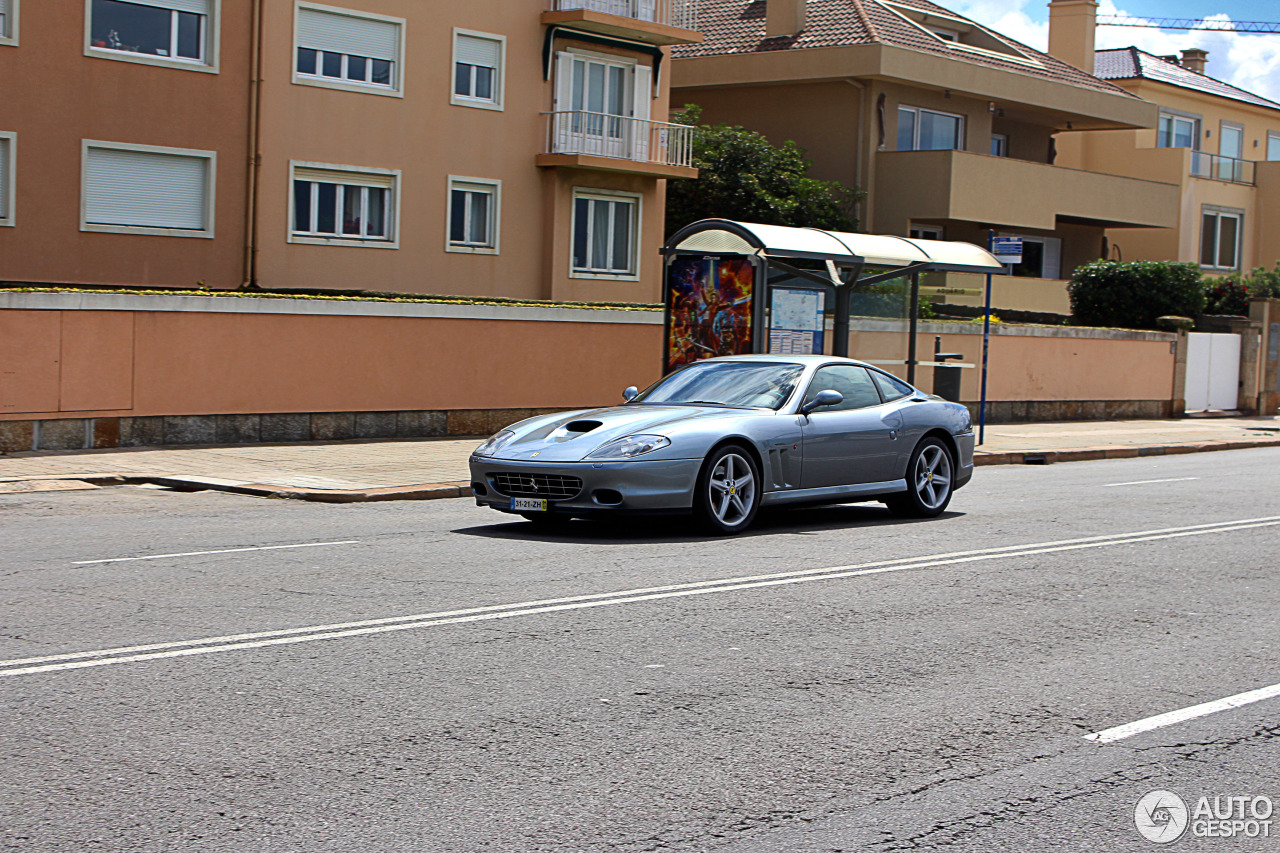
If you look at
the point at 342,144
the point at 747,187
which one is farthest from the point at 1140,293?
the point at 342,144

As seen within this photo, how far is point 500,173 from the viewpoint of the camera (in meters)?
27.7

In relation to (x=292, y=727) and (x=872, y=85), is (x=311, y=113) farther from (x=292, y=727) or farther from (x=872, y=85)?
(x=292, y=727)

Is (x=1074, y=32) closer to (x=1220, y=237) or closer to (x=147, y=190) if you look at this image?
(x=1220, y=237)

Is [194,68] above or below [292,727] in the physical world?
above

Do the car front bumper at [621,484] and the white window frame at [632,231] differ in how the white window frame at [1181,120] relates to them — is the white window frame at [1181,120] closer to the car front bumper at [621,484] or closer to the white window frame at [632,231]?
the white window frame at [632,231]

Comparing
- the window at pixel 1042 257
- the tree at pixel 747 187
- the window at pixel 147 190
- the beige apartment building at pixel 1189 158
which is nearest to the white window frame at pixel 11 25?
the window at pixel 147 190

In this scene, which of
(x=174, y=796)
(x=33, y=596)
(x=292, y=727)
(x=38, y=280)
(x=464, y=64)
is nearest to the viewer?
(x=174, y=796)

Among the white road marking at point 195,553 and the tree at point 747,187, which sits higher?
the tree at point 747,187

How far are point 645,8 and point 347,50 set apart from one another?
6.92 meters

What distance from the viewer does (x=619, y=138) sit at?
29.4 m

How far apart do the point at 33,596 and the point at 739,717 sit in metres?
4.21

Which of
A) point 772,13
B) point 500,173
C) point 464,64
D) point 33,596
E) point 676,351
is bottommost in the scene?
point 33,596

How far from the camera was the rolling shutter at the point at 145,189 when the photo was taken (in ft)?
74.9

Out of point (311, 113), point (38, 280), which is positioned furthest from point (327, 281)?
point (38, 280)
